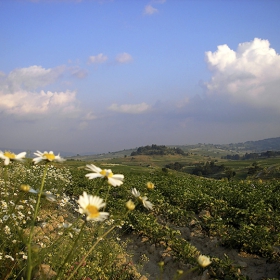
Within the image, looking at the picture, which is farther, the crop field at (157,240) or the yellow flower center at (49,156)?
the crop field at (157,240)

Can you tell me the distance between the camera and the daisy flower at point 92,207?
177 cm

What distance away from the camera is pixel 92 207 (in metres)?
1.86

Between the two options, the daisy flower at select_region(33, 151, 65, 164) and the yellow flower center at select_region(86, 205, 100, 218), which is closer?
the yellow flower center at select_region(86, 205, 100, 218)

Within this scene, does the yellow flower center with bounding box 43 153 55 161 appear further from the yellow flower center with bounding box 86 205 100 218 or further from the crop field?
the crop field

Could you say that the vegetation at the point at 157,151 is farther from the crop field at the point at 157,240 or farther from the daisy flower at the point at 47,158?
the daisy flower at the point at 47,158

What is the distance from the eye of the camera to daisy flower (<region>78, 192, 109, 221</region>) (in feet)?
5.81

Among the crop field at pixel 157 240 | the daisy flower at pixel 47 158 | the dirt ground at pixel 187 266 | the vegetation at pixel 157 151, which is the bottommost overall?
the vegetation at pixel 157 151

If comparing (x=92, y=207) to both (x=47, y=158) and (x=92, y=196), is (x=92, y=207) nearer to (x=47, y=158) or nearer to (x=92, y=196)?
(x=92, y=196)

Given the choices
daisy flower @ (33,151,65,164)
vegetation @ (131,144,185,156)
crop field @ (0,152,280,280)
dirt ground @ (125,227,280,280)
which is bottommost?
vegetation @ (131,144,185,156)

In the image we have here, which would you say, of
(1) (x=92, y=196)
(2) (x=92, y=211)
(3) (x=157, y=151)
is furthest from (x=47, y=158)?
(3) (x=157, y=151)

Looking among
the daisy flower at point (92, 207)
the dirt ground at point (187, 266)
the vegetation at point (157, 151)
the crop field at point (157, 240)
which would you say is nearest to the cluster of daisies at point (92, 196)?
the daisy flower at point (92, 207)

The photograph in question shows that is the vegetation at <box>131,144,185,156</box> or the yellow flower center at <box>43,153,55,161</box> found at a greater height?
the yellow flower center at <box>43,153,55,161</box>

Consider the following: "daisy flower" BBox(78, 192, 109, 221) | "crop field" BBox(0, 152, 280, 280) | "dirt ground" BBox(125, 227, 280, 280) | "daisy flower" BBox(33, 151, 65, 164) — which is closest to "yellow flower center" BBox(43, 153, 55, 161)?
"daisy flower" BBox(33, 151, 65, 164)

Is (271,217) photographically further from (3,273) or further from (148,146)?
(148,146)
